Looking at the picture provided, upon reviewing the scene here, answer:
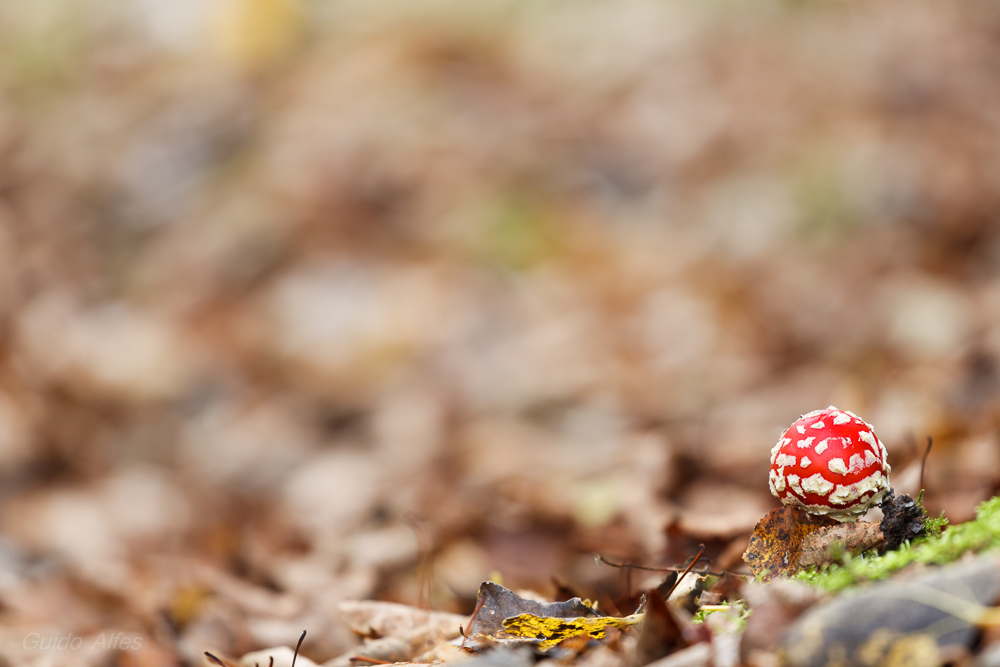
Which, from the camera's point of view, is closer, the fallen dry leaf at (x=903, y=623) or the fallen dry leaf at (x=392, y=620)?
the fallen dry leaf at (x=903, y=623)

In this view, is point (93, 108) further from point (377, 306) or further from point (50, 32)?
point (377, 306)

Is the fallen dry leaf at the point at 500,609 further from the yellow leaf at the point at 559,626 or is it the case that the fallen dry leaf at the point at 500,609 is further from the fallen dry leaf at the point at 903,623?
the fallen dry leaf at the point at 903,623

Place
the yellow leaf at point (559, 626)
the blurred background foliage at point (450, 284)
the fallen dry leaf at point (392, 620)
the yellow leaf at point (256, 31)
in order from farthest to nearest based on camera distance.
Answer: the yellow leaf at point (256, 31), the blurred background foliage at point (450, 284), the fallen dry leaf at point (392, 620), the yellow leaf at point (559, 626)

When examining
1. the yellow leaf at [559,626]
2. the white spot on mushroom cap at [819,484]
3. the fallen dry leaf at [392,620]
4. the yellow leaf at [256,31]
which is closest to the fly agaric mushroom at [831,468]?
the white spot on mushroom cap at [819,484]

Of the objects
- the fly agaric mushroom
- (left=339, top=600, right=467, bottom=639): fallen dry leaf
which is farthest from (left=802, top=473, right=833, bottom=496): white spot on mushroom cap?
(left=339, top=600, right=467, bottom=639): fallen dry leaf

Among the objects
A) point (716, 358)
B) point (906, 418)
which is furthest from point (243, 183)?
point (906, 418)

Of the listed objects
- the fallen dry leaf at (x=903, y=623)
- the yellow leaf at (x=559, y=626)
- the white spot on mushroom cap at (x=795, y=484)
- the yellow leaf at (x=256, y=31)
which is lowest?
the fallen dry leaf at (x=903, y=623)

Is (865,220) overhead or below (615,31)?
below
